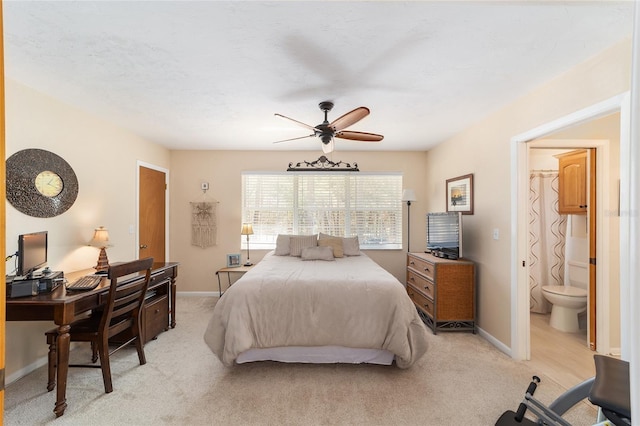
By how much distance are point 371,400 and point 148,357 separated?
2146 mm

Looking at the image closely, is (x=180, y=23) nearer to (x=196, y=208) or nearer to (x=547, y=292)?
(x=196, y=208)

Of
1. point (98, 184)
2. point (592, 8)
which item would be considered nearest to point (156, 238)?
point (98, 184)

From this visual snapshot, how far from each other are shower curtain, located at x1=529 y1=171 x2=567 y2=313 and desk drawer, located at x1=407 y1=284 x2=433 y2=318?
5.38ft

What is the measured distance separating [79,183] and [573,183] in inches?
224

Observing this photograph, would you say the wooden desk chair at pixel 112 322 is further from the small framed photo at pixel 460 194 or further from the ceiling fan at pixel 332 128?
the small framed photo at pixel 460 194

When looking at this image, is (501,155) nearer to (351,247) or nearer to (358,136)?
(358,136)

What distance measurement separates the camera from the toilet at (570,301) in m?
3.23

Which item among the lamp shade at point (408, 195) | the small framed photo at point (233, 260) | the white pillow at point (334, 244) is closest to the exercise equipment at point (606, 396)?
the white pillow at point (334, 244)

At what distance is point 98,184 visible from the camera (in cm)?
322

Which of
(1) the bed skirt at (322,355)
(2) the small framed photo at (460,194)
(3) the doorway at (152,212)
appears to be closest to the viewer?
(1) the bed skirt at (322,355)

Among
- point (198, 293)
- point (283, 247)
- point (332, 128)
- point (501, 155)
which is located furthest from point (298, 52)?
point (198, 293)

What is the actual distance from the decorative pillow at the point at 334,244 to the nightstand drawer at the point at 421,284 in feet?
3.51

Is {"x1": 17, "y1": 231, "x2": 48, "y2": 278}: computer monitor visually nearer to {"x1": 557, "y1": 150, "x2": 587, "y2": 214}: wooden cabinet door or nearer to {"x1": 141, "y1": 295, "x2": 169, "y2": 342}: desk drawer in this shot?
{"x1": 141, "y1": 295, "x2": 169, "y2": 342}: desk drawer

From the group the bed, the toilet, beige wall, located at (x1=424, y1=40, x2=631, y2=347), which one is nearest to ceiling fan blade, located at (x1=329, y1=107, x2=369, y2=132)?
the bed
